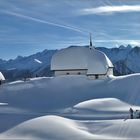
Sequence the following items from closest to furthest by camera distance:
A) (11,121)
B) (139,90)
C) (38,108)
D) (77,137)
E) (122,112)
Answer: (77,137) → (11,121) → (122,112) → (38,108) → (139,90)

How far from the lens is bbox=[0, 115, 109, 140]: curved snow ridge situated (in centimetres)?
2558

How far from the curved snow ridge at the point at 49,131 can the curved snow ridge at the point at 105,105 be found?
53.6 ft

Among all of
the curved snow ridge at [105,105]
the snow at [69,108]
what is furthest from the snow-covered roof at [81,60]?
the curved snow ridge at [105,105]

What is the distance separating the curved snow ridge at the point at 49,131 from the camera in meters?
25.6

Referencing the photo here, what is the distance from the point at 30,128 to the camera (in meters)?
27.1

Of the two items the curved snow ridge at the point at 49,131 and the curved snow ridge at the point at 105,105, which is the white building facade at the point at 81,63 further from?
the curved snow ridge at the point at 49,131

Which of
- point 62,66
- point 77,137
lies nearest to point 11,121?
point 77,137

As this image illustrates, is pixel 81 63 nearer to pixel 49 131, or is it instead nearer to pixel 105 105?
pixel 105 105

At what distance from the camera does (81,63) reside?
73688 millimetres

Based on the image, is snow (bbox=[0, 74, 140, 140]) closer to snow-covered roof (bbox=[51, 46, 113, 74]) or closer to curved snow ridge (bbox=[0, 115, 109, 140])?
curved snow ridge (bbox=[0, 115, 109, 140])

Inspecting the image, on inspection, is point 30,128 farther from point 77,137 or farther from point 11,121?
point 11,121

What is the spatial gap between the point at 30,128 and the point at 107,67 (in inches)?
1865

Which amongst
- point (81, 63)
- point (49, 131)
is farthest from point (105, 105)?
point (81, 63)

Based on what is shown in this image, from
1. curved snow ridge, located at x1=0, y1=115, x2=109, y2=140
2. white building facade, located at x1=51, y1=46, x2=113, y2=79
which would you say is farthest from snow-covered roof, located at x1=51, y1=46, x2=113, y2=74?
curved snow ridge, located at x1=0, y1=115, x2=109, y2=140
